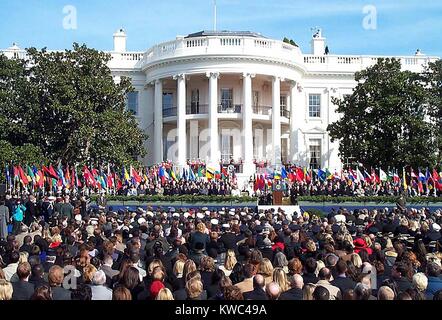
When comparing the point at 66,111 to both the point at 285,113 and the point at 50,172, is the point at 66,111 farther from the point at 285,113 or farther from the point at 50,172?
the point at 285,113

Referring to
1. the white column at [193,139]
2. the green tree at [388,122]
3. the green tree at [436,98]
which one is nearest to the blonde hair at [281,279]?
the green tree at [388,122]

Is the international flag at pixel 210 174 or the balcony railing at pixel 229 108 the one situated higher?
the balcony railing at pixel 229 108

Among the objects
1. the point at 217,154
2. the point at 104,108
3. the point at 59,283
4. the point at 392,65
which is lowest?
the point at 59,283

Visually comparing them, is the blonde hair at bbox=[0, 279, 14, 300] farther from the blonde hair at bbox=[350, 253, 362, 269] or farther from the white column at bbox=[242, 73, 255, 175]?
the white column at bbox=[242, 73, 255, 175]

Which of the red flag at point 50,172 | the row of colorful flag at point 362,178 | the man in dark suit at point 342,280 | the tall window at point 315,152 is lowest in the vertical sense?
the man in dark suit at point 342,280

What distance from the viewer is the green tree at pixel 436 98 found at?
43781 mm

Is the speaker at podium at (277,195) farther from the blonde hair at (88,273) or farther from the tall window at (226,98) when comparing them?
the blonde hair at (88,273)

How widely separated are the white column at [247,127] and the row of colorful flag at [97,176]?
77.6 inches

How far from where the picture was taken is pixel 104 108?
44125 millimetres

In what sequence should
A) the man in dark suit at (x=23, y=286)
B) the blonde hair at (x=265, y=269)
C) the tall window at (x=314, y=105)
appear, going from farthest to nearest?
the tall window at (x=314, y=105) < the blonde hair at (x=265, y=269) < the man in dark suit at (x=23, y=286)
